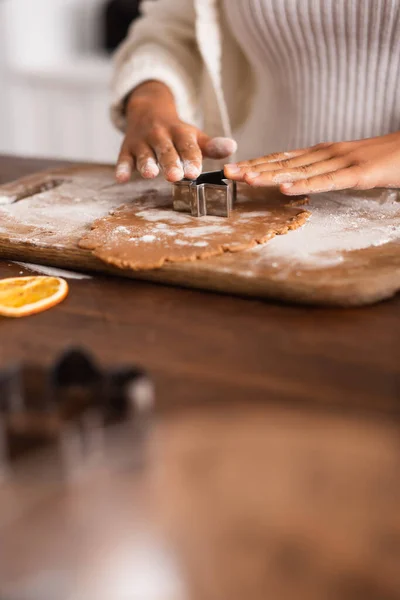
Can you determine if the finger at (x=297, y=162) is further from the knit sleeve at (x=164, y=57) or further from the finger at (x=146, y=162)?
the knit sleeve at (x=164, y=57)

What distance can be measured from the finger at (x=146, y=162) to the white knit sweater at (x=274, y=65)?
328mm

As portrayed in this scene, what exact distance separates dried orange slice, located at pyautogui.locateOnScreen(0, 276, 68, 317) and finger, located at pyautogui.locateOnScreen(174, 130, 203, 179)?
1.02 ft

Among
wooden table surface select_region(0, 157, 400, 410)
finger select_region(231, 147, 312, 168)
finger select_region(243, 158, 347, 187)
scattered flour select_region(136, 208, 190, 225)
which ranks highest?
finger select_region(231, 147, 312, 168)

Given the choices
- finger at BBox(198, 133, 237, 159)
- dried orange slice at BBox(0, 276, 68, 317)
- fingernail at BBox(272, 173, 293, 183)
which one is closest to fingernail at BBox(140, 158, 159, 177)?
finger at BBox(198, 133, 237, 159)

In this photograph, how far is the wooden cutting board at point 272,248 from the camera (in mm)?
787

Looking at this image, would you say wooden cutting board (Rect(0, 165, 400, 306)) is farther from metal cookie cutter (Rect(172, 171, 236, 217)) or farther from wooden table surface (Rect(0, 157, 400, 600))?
metal cookie cutter (Rect(172, 171, 236, 217))

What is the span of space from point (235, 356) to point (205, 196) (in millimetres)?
415

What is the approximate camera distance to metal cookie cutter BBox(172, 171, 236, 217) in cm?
101

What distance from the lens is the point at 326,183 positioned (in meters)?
0.99

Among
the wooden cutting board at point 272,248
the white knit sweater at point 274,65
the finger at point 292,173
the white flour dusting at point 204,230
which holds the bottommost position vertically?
the wooden cutting board at point 272,248

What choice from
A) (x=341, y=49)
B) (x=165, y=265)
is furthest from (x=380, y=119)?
(x=165, y=265)

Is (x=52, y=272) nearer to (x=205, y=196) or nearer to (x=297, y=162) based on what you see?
(x=205, y=196)

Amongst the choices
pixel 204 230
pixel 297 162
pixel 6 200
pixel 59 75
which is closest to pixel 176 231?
pixel 204 230

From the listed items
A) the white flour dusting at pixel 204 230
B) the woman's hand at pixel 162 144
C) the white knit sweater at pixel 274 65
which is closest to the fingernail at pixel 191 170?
the woman's hand at pixel 162 144
